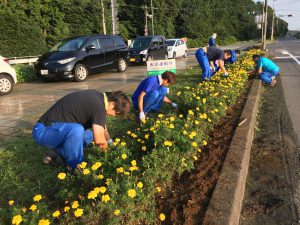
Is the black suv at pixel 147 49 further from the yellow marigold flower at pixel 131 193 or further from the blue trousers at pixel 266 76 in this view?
the yellow marigold flower at pixel 131 193

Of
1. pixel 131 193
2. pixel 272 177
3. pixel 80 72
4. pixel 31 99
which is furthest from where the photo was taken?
pixel 80 72

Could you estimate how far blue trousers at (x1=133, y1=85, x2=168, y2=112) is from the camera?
17.8 feet

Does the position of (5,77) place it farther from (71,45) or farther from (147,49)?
(147,49)

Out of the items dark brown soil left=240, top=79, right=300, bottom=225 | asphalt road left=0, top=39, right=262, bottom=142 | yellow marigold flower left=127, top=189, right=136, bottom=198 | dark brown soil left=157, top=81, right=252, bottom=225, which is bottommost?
dark brown soil left=240, top=79, right=300, bottom=225

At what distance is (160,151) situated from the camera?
10.2 feet

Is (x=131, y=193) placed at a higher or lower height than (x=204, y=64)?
lower

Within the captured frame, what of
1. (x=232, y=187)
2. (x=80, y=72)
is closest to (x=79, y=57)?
(x=80, y=72)

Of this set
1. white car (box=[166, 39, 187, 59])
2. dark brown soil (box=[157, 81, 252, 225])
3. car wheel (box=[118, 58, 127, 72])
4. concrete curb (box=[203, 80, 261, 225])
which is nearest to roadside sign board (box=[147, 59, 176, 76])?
concrete curb (box=[203, 80, 261, 225])

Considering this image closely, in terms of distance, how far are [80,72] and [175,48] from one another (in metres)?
12.5

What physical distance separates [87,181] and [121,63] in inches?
456

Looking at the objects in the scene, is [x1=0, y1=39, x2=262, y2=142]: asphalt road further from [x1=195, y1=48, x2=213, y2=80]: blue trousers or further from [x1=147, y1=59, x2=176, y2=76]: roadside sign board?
[x1=195, y1=48, x2=213, y2=80]: blue trousers

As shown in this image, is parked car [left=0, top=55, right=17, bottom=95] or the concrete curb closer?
the concrete curb

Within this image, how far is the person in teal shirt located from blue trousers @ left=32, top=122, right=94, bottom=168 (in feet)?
24.3

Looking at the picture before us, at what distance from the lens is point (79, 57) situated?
36.1ft
